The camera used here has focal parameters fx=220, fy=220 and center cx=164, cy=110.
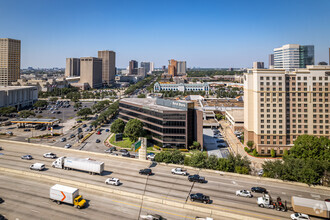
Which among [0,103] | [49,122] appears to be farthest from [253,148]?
[0,103]

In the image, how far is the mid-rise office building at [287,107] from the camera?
62.5m

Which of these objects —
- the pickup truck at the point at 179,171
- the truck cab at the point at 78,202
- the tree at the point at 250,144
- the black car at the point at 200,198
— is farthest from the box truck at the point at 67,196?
the tree at the point at 250,144

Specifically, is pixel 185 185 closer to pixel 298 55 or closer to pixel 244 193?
pixel 244 193

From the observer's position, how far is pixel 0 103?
115500 millimetres

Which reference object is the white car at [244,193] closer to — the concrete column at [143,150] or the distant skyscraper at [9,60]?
the concrete column at [143,150]

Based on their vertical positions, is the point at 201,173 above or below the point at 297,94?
below

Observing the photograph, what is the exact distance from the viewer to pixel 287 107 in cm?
6384

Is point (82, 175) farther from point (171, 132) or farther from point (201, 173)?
point (171, 132)

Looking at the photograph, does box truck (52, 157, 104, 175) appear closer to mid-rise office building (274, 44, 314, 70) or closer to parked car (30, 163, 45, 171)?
parked car (30, 163, 45, 171)

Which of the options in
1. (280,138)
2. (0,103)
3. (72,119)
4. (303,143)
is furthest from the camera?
(0,103)

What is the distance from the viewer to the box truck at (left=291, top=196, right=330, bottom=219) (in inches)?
1076

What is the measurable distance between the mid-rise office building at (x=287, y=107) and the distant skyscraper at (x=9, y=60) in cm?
18440

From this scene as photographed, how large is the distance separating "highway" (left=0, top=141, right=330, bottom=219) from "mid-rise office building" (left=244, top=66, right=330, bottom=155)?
29029 mm

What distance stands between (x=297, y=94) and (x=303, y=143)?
56.5ft
